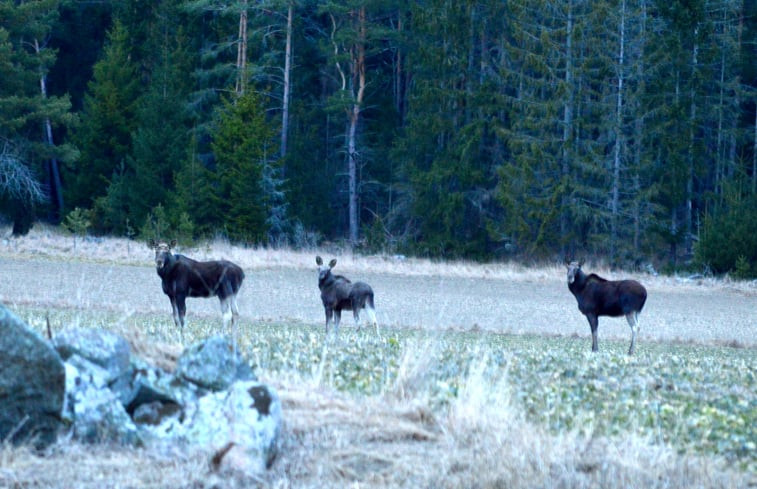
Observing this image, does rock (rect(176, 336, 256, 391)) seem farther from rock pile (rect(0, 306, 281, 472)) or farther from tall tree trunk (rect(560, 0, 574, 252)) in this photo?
tall tree trunk (rect(560, 0, 574, 252))

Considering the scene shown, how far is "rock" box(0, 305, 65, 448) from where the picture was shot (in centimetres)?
832

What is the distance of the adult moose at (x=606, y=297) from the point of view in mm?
21172

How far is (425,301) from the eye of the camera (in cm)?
3145

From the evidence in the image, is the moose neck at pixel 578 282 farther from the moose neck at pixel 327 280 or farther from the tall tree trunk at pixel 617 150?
the tall tree trunk at pixel 617 150

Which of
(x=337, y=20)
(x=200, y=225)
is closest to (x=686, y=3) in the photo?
(x=337, y=20)

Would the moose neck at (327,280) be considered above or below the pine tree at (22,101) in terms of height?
below

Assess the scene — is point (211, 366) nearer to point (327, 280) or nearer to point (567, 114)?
point (327, 280)

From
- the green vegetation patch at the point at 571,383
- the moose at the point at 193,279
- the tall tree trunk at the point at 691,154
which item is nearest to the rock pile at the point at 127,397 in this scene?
the green vegetation patch at the point at 571,383

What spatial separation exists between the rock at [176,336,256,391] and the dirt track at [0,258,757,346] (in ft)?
43.3

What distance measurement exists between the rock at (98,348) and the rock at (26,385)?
565 mm

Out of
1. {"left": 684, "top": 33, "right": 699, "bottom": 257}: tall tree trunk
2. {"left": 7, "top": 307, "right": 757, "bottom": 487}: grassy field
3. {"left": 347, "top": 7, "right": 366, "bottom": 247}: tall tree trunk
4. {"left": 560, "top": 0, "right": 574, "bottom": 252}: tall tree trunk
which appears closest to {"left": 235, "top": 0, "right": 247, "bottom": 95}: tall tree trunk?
{"left": 347, "top": 7, "right": 366, "bottom": 247}: tall tree trunk

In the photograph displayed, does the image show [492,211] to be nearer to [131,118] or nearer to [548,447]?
[131,118]

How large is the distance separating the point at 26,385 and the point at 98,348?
85cm

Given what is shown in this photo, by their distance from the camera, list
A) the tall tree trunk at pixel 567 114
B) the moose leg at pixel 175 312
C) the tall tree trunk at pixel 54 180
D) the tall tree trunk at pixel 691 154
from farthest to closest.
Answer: the tall tree trunk at pixel 54 180, the tall tree trunk at pixel 691 154, the tall tree trunk at pixel 567 114, the moose leg at pixel 175 312
